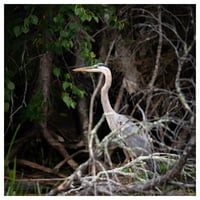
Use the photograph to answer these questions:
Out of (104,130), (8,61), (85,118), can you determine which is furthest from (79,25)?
(104,130)

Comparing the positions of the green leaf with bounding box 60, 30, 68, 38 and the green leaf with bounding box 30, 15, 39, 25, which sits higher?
the green leaf with bounding box 30, 15, 39, 25

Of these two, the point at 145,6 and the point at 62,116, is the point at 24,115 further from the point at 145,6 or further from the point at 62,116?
the point at 145,6

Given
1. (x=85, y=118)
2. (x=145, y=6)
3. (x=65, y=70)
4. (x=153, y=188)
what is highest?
(x=145, y=6)

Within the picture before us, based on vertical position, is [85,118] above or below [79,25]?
below

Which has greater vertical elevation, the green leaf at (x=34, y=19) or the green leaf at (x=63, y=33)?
the green leaf at (x=34, y=19)

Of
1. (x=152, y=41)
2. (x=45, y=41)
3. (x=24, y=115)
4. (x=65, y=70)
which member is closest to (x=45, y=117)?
(x=24, y=115)

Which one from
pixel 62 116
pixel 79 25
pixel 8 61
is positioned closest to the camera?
pixel 79 25

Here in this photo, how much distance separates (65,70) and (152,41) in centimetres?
86

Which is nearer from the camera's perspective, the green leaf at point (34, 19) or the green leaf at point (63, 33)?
the green leaf at point (34, 19)

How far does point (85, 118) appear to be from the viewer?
16.5ft

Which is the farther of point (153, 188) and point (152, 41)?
point (152, 41)

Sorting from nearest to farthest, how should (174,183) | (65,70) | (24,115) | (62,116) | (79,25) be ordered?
(174,183)
(79,25)
(24,115)
(65,70)
(62,116)

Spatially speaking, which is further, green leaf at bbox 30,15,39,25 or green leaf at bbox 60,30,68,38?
green leaf at bbox 60,30,68,38

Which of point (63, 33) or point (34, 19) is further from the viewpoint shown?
point (63, 33)
